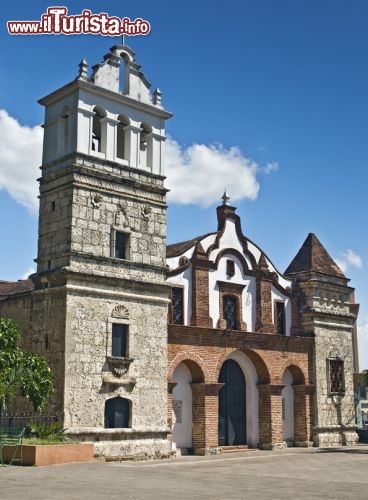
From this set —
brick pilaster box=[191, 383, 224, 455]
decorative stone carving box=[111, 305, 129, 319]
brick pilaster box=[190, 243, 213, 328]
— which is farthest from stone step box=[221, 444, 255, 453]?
decorative stone carving box=[111, 305, 129, 319]

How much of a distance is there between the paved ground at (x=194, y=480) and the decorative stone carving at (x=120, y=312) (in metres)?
5.38

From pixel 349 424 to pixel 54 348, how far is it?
18.0 m

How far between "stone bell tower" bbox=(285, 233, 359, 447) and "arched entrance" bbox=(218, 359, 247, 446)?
4.18m

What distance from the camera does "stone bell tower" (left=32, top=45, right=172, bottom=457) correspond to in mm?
25156

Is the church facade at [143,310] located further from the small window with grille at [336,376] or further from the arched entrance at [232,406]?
the small window with grille at [336,376]

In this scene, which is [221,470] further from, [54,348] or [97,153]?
[97,153]

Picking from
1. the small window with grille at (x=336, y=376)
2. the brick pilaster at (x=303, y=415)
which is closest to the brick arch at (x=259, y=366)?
the brick pilaster at (x=303, y=415)

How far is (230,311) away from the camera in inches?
1273

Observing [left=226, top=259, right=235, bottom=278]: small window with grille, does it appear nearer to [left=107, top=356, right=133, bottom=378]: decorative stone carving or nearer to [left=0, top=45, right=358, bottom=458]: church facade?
[left=0, top=45, right=358, bottom=458]: church facade

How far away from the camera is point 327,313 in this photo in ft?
118

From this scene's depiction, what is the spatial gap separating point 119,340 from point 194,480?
867 centimetres

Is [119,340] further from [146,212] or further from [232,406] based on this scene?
[232,406]

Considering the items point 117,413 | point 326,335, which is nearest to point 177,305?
point 117,413

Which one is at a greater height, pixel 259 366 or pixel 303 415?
pixel 259 366
